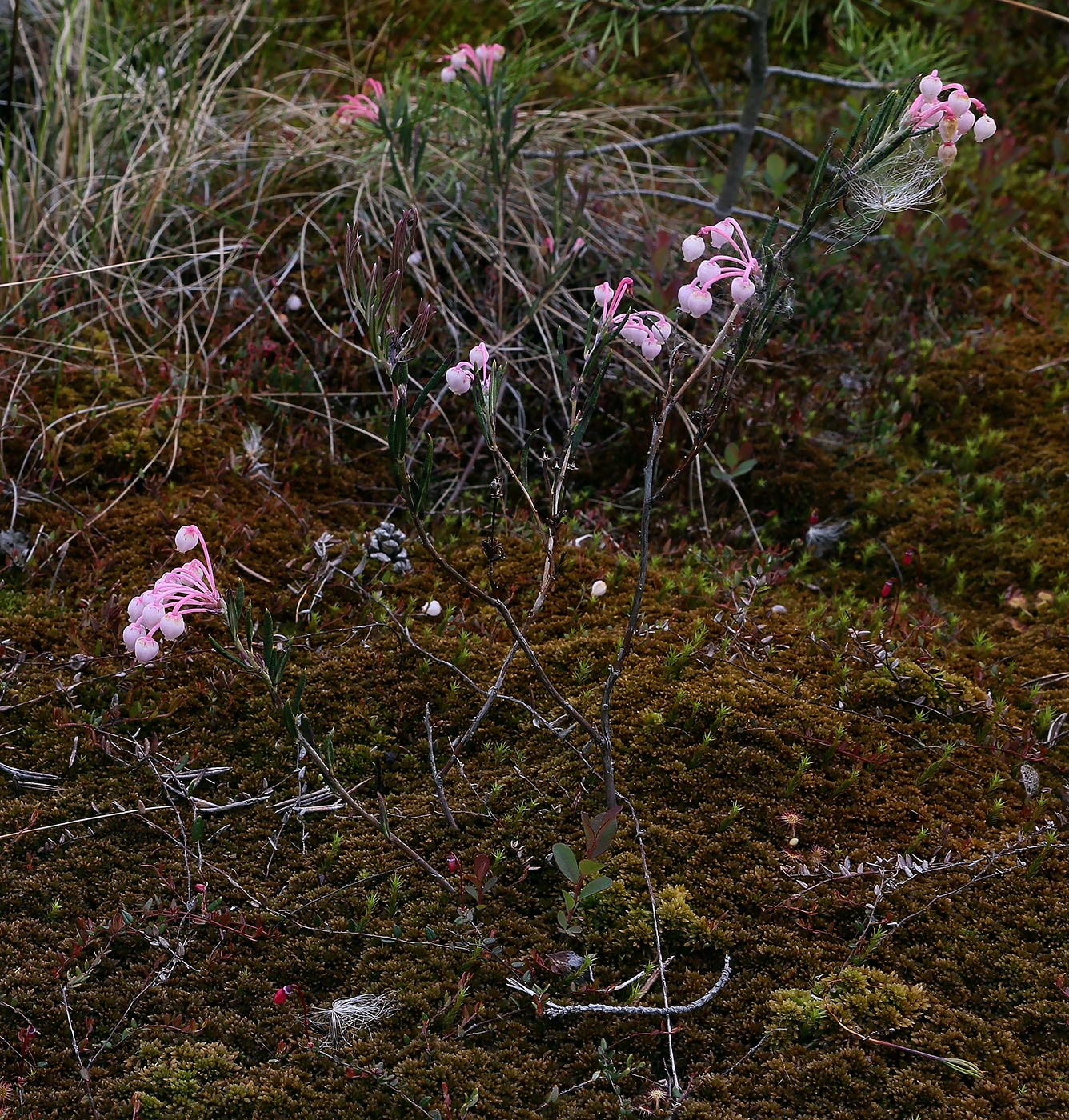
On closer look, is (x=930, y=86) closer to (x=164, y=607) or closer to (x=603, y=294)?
(x=603, y=294)

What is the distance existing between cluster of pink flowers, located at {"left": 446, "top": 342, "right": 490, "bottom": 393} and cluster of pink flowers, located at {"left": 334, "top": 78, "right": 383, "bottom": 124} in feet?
7.39

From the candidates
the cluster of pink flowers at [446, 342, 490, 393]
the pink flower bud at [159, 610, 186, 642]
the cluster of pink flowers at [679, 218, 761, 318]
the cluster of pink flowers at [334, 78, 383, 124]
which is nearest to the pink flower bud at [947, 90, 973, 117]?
the cluster of pink flowers at [679, 218, 761, 318]

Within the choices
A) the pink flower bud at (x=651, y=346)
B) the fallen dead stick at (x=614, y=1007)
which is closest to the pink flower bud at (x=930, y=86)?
the pink flower bud at (x=651, y=346)

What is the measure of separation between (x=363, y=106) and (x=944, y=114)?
2.92m

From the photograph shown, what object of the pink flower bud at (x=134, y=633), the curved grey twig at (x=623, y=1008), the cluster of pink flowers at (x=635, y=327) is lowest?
the curved grey twig at (x=623, y=1008)

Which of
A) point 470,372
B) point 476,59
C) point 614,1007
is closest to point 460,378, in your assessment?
point 470,372

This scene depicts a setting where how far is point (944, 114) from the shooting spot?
6.77 feet

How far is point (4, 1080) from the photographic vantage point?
215 cm

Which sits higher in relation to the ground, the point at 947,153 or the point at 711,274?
the point at 947,153

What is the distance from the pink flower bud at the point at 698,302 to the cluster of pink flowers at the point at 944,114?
549 mm

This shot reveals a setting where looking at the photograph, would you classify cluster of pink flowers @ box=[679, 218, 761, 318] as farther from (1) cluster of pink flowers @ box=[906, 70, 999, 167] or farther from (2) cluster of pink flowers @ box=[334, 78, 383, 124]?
(2) cluster of pink flowers @ box=[334, 78, 383, 124]

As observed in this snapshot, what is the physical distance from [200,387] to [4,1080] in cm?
252

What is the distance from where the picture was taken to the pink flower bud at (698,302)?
6.81 ft

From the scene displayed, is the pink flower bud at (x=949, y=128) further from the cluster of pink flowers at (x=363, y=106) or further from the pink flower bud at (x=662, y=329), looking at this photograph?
the cluster of pink flowers at (x=363, y=106)
